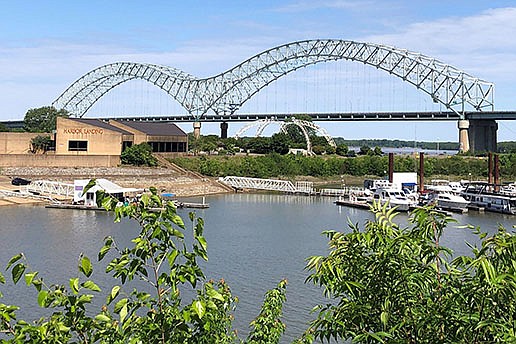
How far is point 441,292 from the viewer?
15.3ft

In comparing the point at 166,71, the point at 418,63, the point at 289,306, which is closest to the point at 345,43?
the point at 418,63

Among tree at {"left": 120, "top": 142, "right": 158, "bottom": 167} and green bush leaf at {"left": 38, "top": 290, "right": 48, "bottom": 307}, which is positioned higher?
tree at {"left": 120, "top": 142, "right": 158, "bottom": 167}

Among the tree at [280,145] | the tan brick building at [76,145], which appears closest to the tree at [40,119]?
the tan brick building at [76,145]

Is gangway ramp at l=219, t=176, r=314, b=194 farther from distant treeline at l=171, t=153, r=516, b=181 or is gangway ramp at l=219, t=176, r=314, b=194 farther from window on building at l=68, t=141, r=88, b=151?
window on building at l=68, t=141, r=88, b=151

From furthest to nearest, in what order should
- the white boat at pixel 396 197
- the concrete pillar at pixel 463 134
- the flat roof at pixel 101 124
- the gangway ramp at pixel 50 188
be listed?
the concrete pillar at pixel 463 134
the flat roof at pixel 101 124
the gangway ramp at pixel 50 188
the white boat at pixel 396 197

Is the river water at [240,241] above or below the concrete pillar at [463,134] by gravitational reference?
below

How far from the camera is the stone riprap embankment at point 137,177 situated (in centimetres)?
4466

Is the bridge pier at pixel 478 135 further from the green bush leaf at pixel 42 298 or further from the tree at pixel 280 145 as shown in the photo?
the green bush leaf at pixel 42 298

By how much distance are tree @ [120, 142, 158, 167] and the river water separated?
9018mm

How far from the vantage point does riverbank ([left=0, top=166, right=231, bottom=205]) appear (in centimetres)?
4447

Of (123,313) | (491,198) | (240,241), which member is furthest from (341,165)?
(123,313)

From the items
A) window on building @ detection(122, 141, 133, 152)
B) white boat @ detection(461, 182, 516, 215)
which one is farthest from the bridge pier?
window on building @ detection(122, 141, 133, 152)

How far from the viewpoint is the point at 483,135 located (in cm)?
7388

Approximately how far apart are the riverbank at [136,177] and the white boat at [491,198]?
52.9 ft
